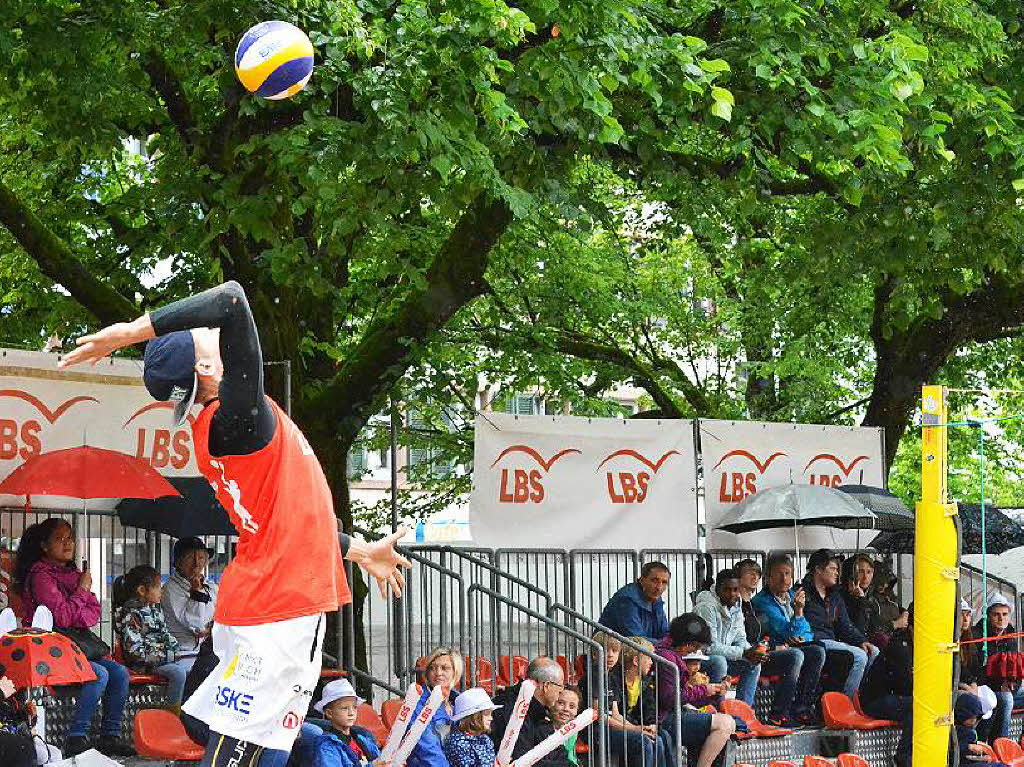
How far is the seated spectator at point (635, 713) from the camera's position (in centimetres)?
1236

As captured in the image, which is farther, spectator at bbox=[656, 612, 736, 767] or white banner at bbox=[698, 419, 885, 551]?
white banner at bbox=[698, 419, 885, 551]

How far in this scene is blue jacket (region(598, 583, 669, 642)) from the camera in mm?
13828

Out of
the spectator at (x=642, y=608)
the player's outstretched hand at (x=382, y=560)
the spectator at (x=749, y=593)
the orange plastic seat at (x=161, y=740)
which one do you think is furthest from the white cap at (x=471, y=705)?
the player's outstretched hand at (x=382, y=560)

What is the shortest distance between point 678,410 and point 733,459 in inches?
204

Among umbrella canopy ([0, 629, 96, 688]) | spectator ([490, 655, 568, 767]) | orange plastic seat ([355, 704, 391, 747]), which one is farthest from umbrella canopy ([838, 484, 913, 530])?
umbrella canopy ([0, 629, 96, 688])

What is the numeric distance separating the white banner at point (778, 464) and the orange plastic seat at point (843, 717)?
8.76 feet

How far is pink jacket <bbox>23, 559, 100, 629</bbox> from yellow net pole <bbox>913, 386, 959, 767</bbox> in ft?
20.9

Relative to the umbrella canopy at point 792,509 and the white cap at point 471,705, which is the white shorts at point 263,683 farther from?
the umbrella canopy at point 792,509

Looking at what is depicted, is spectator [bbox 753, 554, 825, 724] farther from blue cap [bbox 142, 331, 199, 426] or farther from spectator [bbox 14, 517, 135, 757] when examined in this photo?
blue cap [bbox 142, 331, 199, 426]

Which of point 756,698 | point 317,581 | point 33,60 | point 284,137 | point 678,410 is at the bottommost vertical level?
point 756,698

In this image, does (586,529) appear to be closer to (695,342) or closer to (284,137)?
(284,137)

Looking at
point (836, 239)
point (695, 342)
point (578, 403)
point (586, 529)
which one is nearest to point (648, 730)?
point (586, 529)

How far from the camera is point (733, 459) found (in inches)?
690

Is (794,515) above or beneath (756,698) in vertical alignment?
above
